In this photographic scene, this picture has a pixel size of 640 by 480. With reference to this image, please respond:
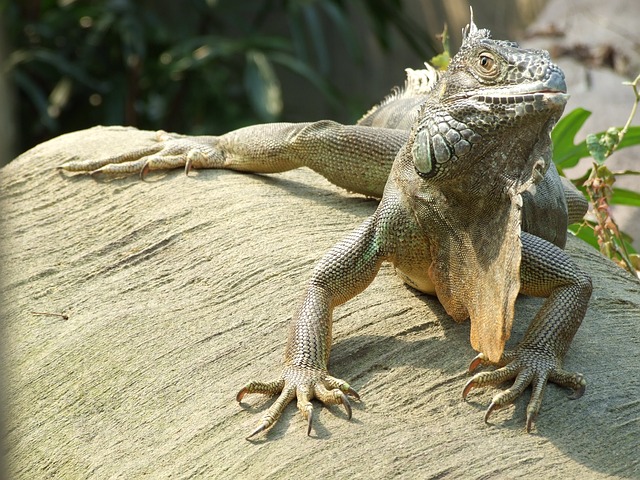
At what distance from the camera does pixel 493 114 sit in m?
2.76

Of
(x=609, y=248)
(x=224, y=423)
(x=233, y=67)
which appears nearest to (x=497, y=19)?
(x=233, y=67)

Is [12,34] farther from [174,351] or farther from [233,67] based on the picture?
[174,351]

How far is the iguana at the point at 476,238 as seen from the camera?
9.07ft

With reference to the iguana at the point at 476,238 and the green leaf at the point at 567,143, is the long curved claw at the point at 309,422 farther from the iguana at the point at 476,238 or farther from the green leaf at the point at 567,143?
the green leaf at the point at 567,143

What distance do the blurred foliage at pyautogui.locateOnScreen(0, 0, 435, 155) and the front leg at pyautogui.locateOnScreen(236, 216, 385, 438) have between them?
6.08 meters

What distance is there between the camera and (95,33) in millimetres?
9406

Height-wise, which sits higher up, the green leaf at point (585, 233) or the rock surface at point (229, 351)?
the rock surface at point (229, 351)

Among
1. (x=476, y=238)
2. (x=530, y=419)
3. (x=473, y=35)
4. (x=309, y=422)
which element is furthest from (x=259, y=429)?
(x=473, y=35)

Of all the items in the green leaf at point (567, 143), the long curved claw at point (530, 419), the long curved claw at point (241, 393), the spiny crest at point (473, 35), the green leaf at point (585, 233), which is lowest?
the green leaf at point (585, 233)

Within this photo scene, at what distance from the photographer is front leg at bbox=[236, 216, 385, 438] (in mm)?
2938

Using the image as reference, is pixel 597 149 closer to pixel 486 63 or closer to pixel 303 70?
pixel 486 63

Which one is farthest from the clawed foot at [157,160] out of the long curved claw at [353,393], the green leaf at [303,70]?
the green leaf at [303,70]

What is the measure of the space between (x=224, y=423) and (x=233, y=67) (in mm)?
8507

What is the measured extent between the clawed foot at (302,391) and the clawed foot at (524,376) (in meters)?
0.41
